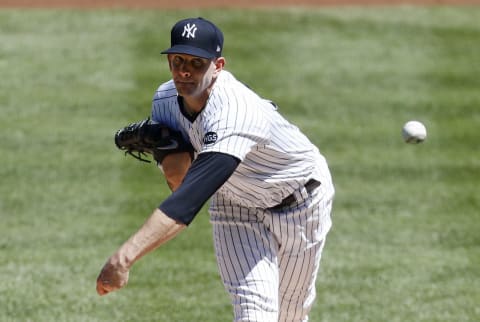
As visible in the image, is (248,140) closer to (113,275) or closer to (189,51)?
(189,51)

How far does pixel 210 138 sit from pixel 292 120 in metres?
6.04

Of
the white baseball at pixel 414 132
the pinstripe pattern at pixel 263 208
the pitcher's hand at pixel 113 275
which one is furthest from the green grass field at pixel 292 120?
the pitcher's hand at pixel 113 275

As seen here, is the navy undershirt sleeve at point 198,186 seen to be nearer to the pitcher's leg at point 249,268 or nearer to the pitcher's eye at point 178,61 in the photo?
the pitcher's eye at point 178,61

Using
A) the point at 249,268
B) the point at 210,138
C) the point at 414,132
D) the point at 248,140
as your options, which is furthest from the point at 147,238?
the point at 414,132

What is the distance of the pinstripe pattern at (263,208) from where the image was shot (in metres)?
4.89

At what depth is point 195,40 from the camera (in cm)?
473

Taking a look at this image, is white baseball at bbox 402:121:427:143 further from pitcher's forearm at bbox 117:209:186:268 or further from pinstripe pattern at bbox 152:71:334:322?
pitcher's forearm at bbox 117:209:186:268

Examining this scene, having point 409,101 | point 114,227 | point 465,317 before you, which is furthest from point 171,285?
point 409,101

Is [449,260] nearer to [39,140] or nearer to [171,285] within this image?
[171,285]

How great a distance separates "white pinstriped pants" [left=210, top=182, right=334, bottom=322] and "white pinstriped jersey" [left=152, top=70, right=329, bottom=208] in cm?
10

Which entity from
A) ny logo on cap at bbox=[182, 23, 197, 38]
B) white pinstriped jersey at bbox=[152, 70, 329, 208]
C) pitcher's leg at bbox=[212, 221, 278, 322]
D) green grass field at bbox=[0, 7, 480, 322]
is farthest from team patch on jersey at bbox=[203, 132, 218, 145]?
green grass field at bbox=[0, 7, 480, 322]

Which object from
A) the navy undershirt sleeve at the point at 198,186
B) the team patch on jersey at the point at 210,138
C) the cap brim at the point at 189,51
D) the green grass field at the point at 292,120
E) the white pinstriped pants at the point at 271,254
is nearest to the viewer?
the navy undershirt sleeve at the point at 198,186

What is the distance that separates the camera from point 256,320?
4.91 metres

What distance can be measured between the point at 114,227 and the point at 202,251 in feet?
2.85
